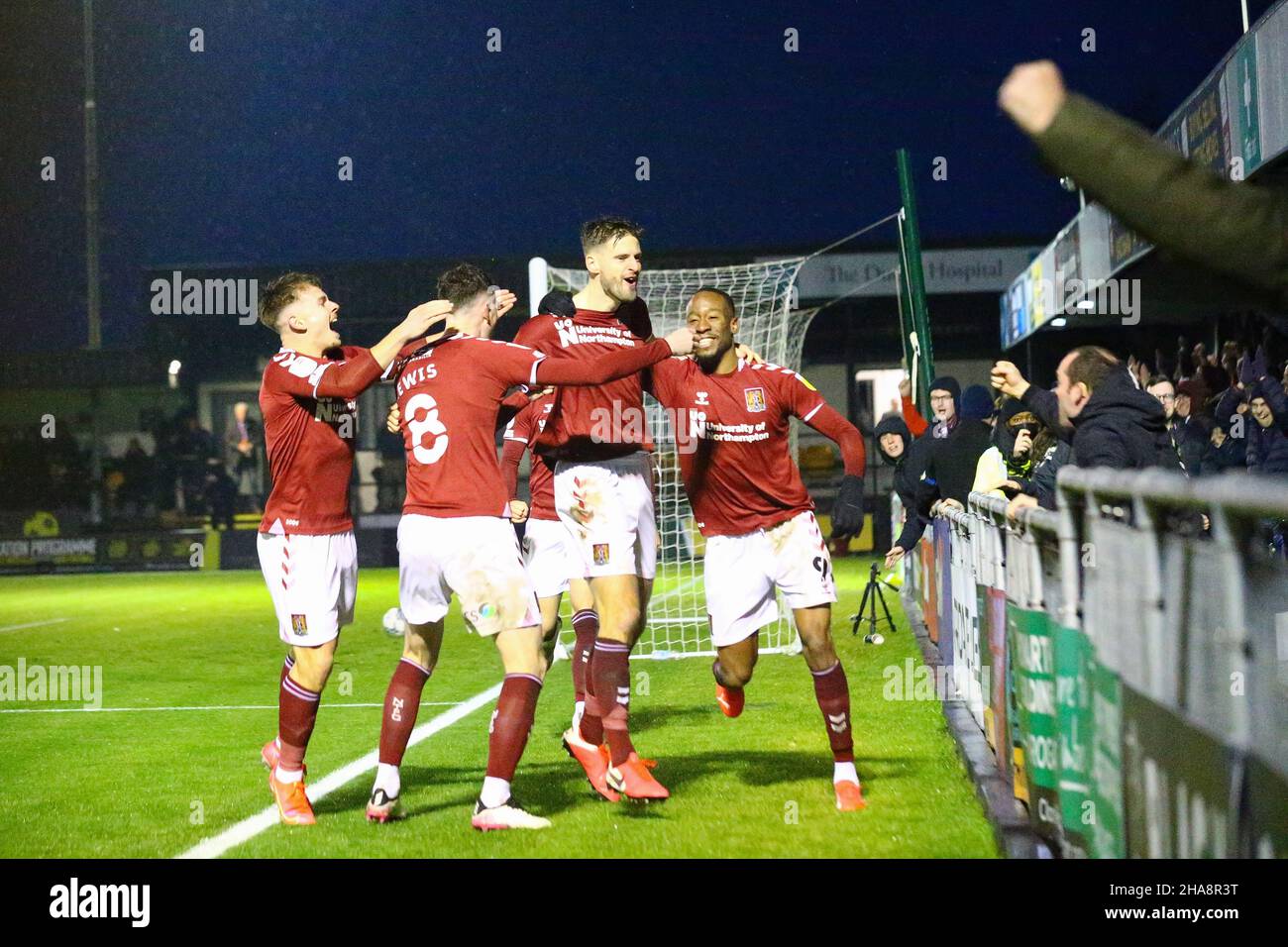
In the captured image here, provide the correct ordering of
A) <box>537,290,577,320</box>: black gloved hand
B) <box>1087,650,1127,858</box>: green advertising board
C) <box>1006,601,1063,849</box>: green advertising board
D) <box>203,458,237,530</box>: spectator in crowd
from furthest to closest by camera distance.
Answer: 1. <box>203,458,237,530</box>: spectator in crowd
2. <box>537,290,577,320</box>: black gloved hand
3. <box>1006,601,1063,849</box>: green advertising board
4. <box>1087,650,1127,858</box>: green advertising board

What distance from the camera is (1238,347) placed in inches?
642

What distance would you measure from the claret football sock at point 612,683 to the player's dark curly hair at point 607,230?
176 centimetres

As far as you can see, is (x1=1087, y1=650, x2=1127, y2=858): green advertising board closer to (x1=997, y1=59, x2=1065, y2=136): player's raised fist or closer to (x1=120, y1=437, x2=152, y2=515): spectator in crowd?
(x1=997, y1=59, x2=1065, y2=136): player's raised fist

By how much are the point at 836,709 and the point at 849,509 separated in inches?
33.2

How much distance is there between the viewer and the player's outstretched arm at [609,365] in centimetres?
562

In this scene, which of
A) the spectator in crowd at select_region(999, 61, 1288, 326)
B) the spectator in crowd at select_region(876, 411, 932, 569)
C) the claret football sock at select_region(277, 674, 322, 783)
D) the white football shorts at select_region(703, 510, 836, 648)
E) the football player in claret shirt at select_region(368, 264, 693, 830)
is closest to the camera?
the spectator in crowd at select_region(999, 61, 1288, 326)

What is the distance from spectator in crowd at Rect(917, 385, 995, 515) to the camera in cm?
1002

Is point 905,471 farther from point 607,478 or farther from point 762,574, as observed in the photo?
point 607,478

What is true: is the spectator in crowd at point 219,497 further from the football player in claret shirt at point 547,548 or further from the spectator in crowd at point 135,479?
the football player in claret shirt at point 547,548

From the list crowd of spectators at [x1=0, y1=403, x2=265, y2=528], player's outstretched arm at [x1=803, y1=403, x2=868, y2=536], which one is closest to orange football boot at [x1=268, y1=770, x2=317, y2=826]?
player's outstretched arm at [x1=803, y1=403, x2=868, y2=536]

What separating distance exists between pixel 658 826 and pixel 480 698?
172 inches

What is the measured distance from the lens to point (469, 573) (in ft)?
18.9

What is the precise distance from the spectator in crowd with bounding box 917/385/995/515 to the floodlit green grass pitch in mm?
1383

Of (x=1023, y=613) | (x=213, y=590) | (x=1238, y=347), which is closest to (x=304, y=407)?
(x=1023, y=613)
